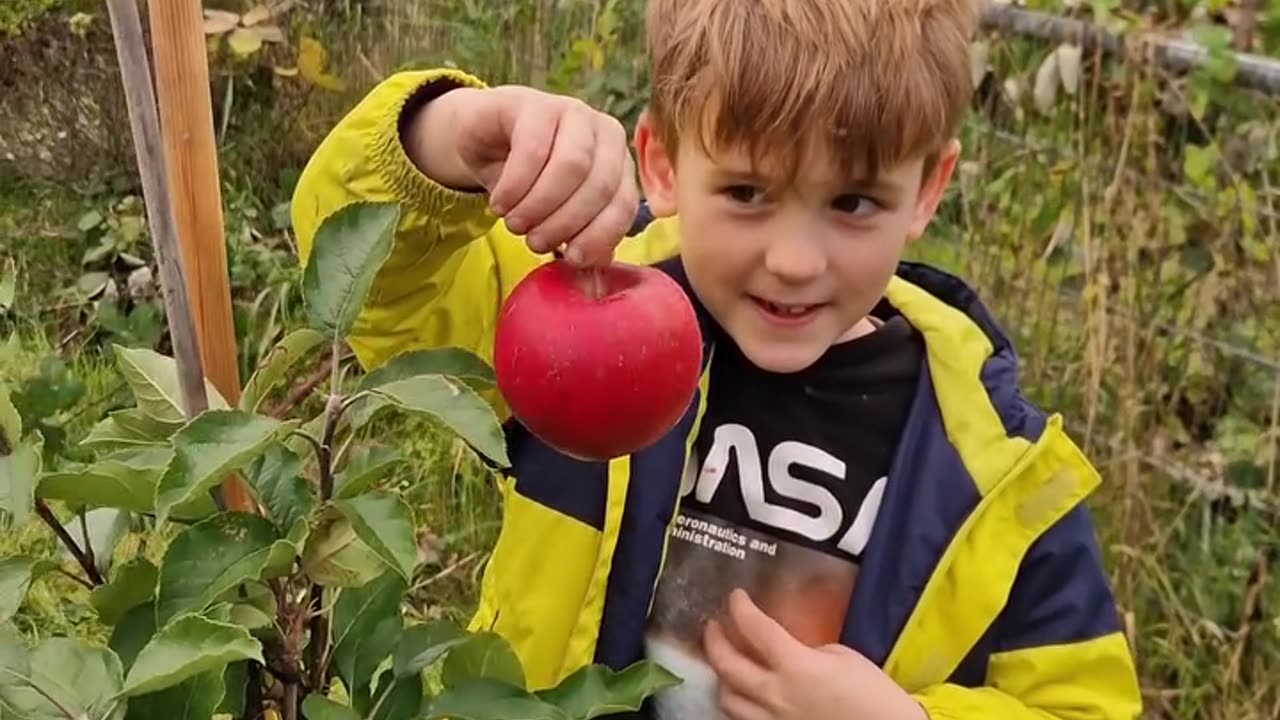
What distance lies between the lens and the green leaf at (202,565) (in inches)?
29.3

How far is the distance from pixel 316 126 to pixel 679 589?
2.38m

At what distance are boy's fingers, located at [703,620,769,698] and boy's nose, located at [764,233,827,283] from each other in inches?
11.4

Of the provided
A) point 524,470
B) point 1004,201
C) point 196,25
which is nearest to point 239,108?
point 1004,201

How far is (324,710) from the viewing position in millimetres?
761

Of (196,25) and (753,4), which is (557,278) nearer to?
(196,25)

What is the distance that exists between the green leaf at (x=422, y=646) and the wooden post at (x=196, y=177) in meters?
0.11

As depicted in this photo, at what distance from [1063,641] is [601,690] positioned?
0.53m

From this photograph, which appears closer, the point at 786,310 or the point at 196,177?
the point at 196,177

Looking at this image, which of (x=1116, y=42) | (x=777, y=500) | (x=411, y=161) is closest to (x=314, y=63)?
(x=1116, y=42)

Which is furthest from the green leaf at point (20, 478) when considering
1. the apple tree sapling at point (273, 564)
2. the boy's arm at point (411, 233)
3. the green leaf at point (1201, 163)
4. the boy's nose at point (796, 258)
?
the green leaf at point (1201, 163)

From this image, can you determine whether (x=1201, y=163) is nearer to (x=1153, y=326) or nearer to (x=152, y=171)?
(x=1153, y=326)

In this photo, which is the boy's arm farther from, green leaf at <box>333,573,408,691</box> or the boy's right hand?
green leaf at <box>333,573,408,691</box>

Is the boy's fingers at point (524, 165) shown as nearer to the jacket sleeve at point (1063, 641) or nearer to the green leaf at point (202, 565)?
the green leaf at point (202, 565)

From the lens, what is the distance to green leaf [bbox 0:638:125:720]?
2.29ft
